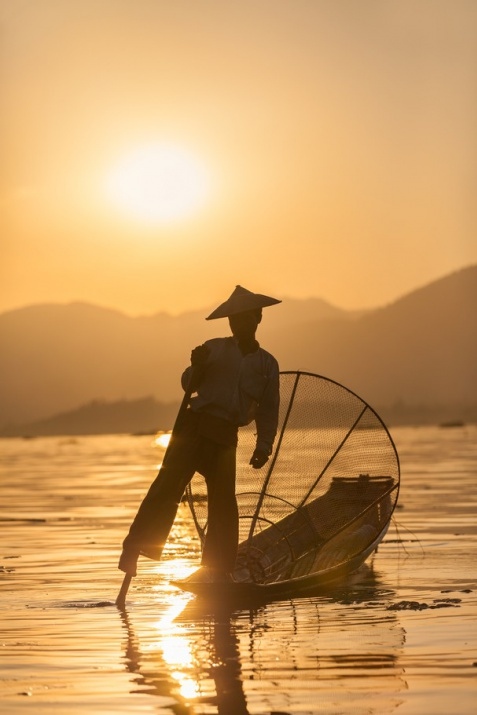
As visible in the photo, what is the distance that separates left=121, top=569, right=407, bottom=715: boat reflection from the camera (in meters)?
7.76

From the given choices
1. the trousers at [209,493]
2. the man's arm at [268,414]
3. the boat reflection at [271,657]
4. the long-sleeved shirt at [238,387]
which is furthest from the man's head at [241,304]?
the boat reflection at [271,657]

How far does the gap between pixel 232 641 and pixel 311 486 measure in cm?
474

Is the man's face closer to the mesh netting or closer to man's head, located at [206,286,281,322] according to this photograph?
man's head, located at [206,286,281,322]

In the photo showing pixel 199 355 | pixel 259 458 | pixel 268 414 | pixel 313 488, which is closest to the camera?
pixel 199 355

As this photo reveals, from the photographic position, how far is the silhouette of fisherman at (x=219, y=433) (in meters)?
12.1

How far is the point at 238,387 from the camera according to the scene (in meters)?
12.1

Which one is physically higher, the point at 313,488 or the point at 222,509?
the point at 313,488

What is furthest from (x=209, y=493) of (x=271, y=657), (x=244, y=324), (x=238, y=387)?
(x=271, y=657)

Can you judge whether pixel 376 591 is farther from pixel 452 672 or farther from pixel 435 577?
pixel 452 672

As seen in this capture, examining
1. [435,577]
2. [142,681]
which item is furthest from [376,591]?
[142,681]

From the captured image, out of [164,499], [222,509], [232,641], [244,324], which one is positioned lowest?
[232,641]

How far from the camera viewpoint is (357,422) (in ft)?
47.3

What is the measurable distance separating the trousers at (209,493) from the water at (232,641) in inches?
21.1

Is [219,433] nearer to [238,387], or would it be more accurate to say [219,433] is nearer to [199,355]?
[238,387]
